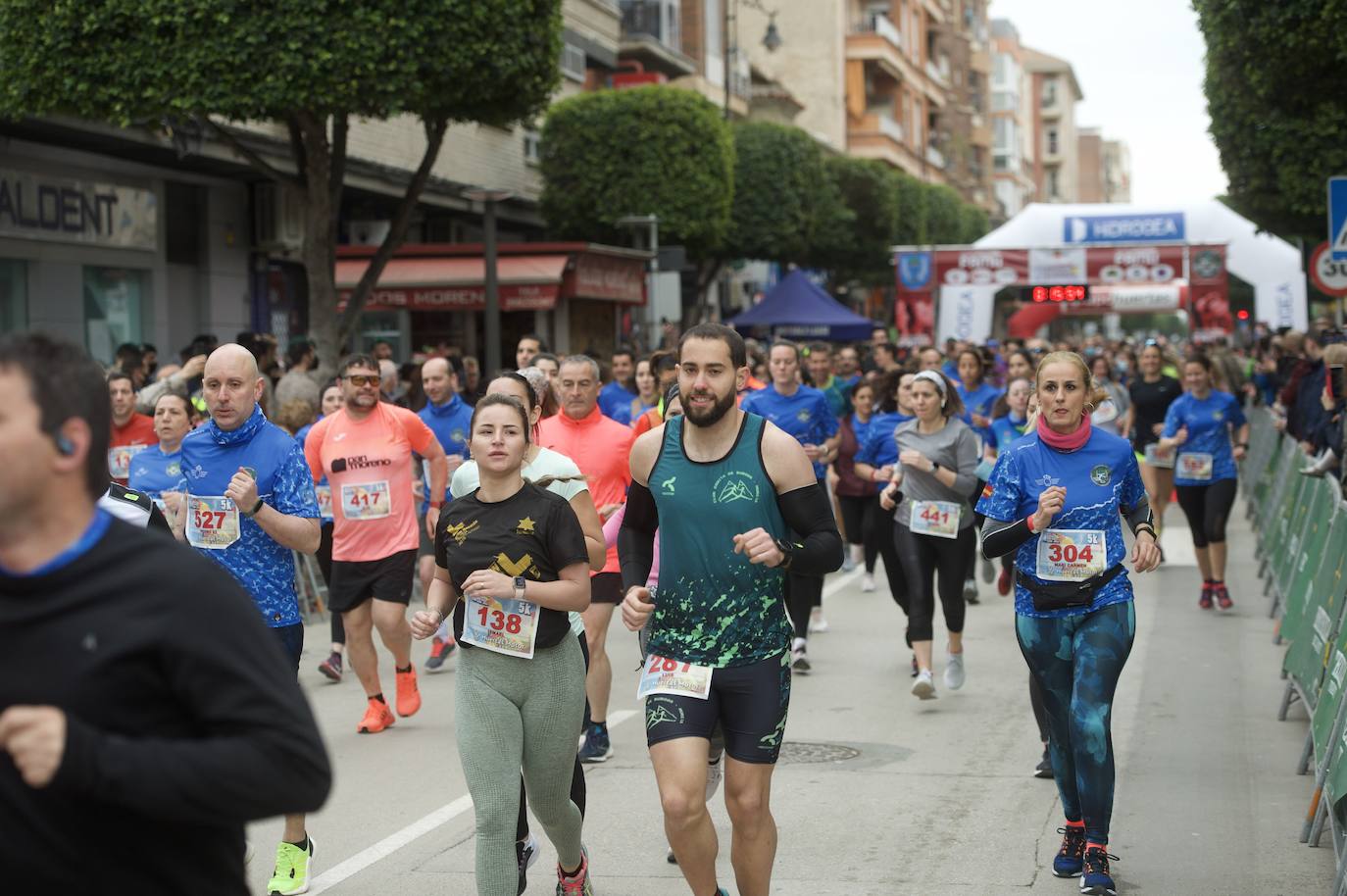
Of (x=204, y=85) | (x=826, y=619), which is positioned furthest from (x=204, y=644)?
(x=204, y=85)

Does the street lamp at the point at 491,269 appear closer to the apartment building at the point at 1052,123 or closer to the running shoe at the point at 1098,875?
the running shoe at the point at 1098,875

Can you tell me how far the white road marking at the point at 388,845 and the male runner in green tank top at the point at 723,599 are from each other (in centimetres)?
189

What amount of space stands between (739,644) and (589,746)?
343 cm

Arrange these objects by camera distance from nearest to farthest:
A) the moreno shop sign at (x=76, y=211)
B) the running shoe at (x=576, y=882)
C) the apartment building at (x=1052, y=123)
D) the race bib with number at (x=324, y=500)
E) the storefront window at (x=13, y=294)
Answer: the running shoe at (x=576, y=882)
the race bib with number at (x=324, y=500)
the moreno shop sign at (x=76, y=211)
the storefront window at (x=13, y=294)
the apartment building at (x=1052, y=123)

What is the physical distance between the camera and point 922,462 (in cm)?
977

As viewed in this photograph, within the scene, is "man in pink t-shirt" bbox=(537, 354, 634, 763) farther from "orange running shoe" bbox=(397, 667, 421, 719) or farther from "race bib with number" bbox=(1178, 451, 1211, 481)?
"race bib with number" bbox=(1178, 451, 1211, 481)

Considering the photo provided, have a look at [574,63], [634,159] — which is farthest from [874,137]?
[634,159]

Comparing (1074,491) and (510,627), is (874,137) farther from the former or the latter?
(510,627)

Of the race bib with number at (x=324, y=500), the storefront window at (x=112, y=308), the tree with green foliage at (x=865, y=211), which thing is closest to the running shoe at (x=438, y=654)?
the race bib with number at (x=324, y=500)

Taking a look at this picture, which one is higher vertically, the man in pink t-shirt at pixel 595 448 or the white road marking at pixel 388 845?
the man in pink t-shirt at pixel 595 448

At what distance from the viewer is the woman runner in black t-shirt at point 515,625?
5512 mm

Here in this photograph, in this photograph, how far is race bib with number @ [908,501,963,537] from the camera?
10.2 meters

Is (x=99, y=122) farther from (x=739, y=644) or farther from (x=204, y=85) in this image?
(x=739, y=644)

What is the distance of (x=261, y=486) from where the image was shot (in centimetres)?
648
